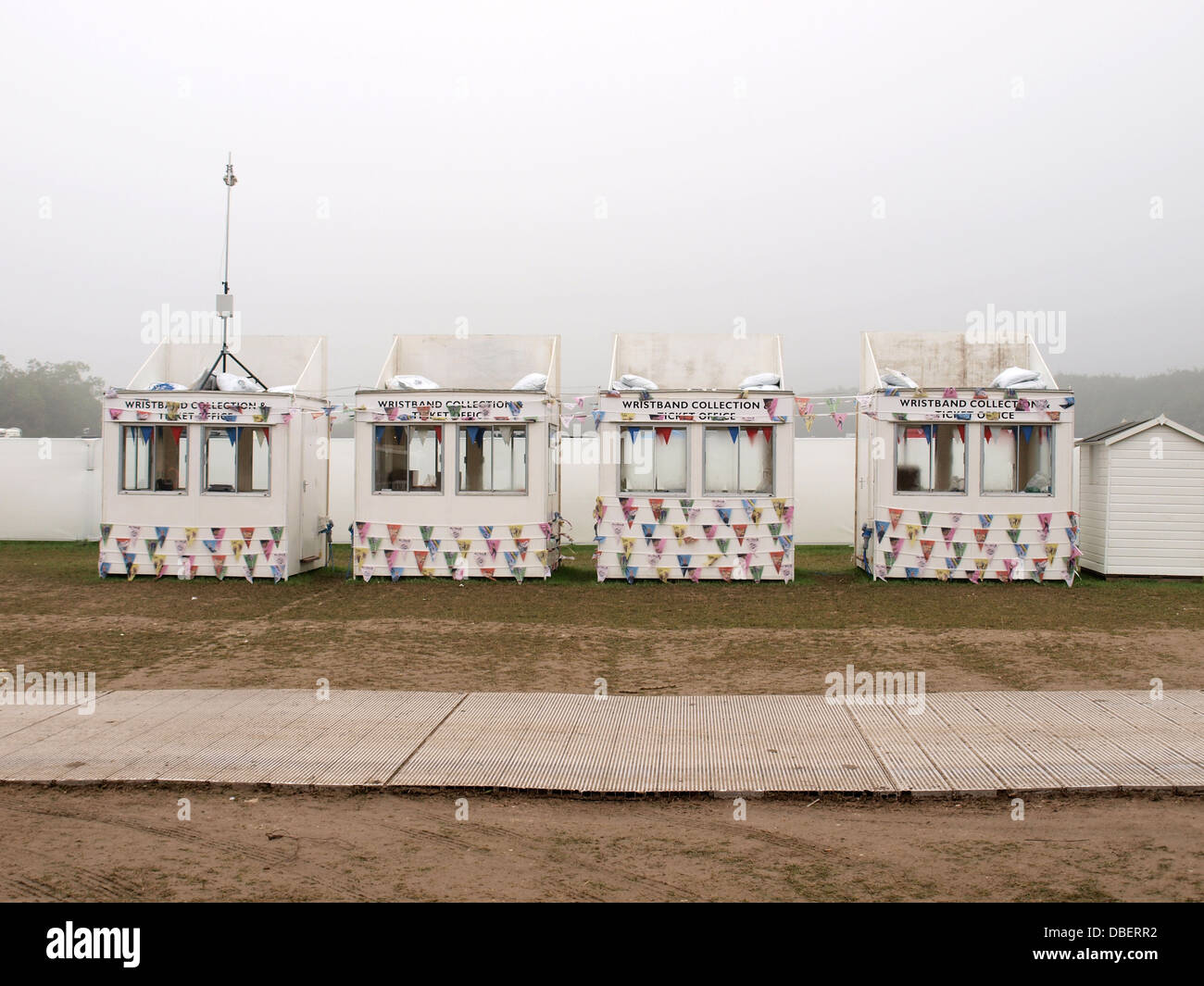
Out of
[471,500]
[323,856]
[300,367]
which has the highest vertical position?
[300,367]

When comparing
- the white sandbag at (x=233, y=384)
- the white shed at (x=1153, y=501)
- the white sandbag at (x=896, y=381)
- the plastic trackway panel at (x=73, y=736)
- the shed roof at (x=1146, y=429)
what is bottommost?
the plastic trackway panel at (x=73, y=736)

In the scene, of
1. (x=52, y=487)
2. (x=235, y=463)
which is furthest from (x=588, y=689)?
(x=52, y=487)

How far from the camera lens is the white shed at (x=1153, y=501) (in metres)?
17.1

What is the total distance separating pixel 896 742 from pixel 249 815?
3.83 metres

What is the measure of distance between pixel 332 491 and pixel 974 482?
13277mm

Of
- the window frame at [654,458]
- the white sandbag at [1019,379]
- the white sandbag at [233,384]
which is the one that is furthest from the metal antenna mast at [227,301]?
the white sandbag at [1019,379]

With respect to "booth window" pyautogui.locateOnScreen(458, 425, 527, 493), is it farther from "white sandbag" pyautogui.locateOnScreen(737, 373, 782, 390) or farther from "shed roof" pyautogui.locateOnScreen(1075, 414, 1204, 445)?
"shed roof" pyautogui.locateOnScreen(1075, 414, 1204, 445)

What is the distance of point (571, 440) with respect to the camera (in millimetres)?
21547

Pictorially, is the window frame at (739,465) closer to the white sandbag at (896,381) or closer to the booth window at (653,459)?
the booth window at (653,459)

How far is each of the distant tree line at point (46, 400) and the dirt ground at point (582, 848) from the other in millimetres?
43549

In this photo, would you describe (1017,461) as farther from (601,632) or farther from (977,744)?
(977,744)

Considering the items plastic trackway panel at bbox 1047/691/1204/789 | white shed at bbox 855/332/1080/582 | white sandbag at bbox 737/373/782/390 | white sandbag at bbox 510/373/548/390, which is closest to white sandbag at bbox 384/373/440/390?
white sandbag at bbox 510/373/548/390

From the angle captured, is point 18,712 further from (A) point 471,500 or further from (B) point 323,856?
(A) point 471,500
